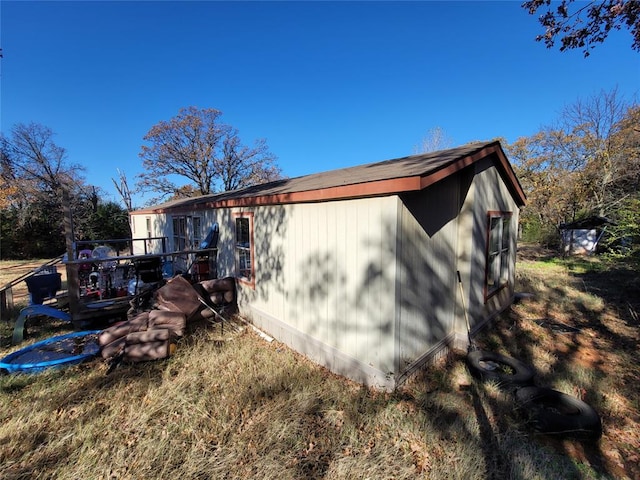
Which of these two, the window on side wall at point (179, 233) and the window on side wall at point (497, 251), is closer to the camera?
the window on side wall at point (497, 251)

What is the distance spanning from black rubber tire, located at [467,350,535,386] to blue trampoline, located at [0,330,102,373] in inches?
221

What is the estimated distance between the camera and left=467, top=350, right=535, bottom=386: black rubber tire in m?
3.59

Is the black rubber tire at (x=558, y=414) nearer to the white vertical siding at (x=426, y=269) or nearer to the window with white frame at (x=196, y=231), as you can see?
the white vertical siding at (x=426, y=269)

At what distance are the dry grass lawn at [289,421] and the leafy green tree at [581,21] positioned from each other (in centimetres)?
534

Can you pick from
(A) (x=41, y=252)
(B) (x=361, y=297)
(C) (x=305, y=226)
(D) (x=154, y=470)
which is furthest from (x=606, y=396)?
(A) (x=41, y=252)

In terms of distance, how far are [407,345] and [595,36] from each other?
243 inches

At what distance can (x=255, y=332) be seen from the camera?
5477mm

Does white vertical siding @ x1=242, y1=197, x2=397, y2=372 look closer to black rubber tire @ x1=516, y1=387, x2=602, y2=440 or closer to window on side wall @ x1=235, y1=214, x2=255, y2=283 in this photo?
window on side wall @ x1=235, y1=214, x2=255, y2=283

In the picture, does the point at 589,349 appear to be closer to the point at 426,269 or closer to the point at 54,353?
the point at 426,269

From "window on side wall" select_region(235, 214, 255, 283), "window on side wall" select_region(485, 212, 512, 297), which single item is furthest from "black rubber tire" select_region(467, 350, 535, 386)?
"window on side wall" select_region(235, 214, 255, 283)

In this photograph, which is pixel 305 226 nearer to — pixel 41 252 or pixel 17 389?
pixel 17 389

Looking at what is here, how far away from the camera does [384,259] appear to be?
341 centimetres

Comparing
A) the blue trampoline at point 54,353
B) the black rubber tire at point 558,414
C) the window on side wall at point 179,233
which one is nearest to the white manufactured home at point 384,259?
Result: the black rubber tire at point 558,414

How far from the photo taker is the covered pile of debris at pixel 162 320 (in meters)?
4.18
